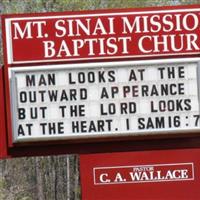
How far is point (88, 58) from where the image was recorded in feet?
30.2

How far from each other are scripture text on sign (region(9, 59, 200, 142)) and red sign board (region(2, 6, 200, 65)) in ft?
0.56

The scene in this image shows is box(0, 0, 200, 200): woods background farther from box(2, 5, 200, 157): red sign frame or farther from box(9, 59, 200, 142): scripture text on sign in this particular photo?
box(9, 59, 200, 142): scripture text on sign

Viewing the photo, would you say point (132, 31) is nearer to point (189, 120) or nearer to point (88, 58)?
point (88, 58)

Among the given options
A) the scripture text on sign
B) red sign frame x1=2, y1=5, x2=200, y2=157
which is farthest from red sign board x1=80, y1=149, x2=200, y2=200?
the scripture text on sign

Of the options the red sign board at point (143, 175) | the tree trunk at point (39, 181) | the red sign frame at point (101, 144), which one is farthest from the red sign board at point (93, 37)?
the tree trunk at point (39, 181)

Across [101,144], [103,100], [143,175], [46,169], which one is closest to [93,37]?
[103,100]

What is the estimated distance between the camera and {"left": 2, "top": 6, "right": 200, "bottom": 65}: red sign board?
30.2ft

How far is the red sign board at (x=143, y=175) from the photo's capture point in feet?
30.2

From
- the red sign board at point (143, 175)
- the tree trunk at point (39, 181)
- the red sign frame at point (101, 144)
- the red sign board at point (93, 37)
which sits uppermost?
the red sign board at point (93, 37)

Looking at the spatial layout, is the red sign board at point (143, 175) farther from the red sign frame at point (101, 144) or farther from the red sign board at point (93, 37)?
the red sign board at point (93, 37)

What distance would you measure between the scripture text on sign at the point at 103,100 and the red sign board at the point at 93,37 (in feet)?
0.56

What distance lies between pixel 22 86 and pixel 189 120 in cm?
212

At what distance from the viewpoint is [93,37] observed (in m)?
9.21

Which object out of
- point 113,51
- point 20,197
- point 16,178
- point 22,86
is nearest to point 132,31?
point 113,51
